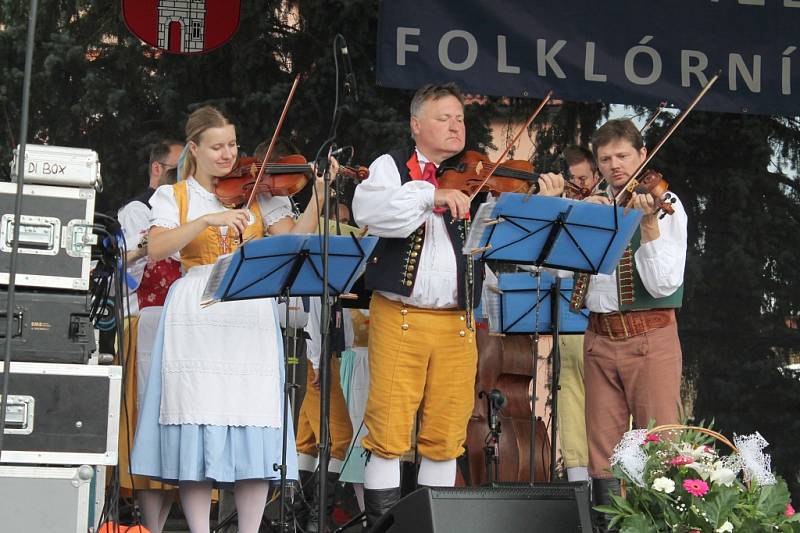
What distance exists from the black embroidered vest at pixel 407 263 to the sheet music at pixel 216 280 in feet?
2.52

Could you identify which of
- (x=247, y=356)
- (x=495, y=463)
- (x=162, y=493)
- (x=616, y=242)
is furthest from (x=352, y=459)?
(x=616, y=242)

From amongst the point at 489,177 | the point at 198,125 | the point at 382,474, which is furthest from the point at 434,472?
the point at 198,125

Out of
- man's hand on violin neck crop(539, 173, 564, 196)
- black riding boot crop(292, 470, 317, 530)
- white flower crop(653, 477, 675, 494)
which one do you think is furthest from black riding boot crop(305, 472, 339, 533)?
white flower crop(653, 477, 675, 494)

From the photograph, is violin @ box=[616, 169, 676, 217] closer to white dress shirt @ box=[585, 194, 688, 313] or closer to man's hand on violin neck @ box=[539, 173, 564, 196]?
white dress shirt @ box=[585, 194, 688, 313]

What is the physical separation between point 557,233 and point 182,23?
9.33ft

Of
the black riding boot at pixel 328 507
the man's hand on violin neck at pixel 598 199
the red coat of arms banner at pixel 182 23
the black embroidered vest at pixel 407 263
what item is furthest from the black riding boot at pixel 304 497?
the red coat of arms banner at pixel 182 23

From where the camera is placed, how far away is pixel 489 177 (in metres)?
4.46

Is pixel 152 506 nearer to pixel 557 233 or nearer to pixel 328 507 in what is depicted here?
pixel 328 507

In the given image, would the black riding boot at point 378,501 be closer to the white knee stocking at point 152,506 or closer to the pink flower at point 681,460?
the white knee stocking at point 152,506

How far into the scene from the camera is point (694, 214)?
264 inches

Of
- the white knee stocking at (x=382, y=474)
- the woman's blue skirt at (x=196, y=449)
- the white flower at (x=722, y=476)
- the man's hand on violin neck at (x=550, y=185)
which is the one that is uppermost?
the man's hand on violin neck at (x=550, y=185)

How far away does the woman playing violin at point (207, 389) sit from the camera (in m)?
4.05

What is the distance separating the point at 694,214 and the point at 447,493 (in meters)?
3.88

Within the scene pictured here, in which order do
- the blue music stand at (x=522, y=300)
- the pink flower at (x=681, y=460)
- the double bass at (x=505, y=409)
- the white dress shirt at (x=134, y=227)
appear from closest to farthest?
1. the pink flower at (x=681, y=460)
2. the white dress shirt at (x=134, y=227)
3. the blue music stand at (x=522, y=300)
4. the double bass at (x=505, y=409)
